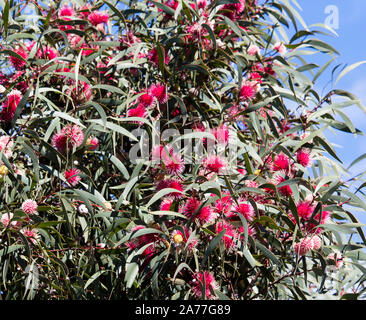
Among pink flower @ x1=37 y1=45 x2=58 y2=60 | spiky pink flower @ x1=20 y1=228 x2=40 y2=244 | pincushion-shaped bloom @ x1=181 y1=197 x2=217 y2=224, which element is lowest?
spiky pink flower @ x1=20 y1=228 x2=40 y2=244

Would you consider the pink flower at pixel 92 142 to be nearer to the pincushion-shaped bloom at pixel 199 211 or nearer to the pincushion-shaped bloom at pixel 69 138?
the pincushion-shaped bloom at pixel 69 138

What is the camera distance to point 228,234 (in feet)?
4.91

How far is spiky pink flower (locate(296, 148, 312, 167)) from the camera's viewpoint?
1709 mm

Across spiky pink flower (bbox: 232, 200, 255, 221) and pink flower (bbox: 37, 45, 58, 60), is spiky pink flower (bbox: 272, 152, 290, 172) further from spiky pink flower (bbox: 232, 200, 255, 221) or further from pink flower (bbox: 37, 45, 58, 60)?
pink flower (bbox: 37, 45, 58, 60)

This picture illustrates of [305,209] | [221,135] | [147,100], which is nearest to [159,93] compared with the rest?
[147,100]

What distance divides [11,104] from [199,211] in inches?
28.7

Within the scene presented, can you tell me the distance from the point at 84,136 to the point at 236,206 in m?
0.50

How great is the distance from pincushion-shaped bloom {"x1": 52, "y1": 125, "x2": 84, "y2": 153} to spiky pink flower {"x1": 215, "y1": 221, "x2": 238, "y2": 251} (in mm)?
505

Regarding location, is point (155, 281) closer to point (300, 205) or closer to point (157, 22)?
point (300, 205)

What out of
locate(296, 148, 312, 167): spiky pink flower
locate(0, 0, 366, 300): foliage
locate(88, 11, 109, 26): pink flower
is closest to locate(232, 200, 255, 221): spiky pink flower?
locate(0, 0, 366, 300): foliage

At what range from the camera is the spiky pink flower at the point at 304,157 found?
171 cm

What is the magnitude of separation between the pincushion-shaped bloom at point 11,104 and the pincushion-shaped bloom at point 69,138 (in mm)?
204

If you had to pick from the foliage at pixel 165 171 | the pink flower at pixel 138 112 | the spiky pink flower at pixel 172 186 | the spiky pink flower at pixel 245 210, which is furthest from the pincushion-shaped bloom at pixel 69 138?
the spiky pink flower at pixel 245 210

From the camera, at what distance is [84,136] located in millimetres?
1610
